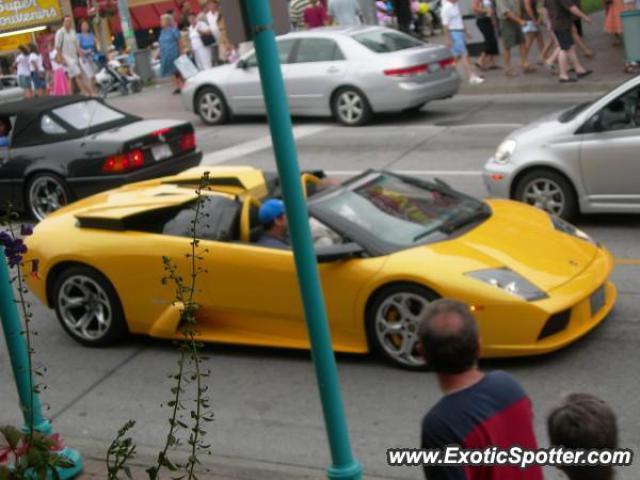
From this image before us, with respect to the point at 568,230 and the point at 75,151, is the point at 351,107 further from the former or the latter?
the point at 568,230

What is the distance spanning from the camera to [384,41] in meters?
18.2

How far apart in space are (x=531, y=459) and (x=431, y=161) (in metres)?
11.2

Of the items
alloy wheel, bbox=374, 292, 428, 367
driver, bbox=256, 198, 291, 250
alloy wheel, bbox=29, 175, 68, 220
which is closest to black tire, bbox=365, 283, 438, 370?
alloy wheel, bbox=374, 292, 428, 367

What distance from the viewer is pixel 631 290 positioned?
28.8 feet

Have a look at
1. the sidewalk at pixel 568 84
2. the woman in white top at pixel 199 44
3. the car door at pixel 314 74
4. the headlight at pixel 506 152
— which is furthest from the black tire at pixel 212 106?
the headlight at pixel 506 152

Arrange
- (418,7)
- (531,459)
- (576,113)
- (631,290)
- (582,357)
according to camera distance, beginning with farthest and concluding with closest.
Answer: (418,7) → (576,113) → (631,290) → (582,357) → (531,459)

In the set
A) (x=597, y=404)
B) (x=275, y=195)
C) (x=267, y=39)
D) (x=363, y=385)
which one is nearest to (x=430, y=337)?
(x=597, y=404)

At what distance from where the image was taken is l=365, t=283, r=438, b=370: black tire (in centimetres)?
742

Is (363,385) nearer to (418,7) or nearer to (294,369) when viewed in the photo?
(294,369)

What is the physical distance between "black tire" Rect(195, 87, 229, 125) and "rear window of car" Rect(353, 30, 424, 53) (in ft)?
9.84

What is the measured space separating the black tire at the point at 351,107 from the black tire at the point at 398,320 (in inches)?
411

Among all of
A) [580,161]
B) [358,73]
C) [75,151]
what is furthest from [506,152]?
[358,73]

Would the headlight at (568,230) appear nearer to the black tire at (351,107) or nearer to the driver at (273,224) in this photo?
the driver at (273,224)

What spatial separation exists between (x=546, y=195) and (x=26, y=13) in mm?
6503
